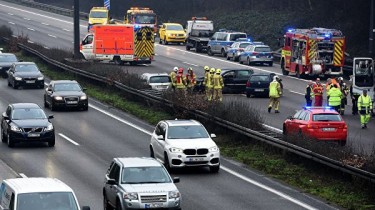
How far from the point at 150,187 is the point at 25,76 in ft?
106

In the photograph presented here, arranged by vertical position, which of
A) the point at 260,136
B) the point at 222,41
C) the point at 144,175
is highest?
the point at 144,175

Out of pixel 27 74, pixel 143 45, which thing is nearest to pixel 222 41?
pixel 143 45

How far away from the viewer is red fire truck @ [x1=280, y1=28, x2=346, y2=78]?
6103 centimetres

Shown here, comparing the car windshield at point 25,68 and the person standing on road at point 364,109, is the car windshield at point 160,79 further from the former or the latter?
the person standing on road at point 364,109

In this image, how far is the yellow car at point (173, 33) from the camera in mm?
87125

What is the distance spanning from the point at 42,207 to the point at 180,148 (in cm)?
1128

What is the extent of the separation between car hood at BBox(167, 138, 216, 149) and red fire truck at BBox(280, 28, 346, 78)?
30412 millimetres

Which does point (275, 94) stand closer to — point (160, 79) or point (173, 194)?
point (160, 79)

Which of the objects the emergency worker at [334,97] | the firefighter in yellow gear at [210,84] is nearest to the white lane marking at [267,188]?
the emergency worker at [334,97]

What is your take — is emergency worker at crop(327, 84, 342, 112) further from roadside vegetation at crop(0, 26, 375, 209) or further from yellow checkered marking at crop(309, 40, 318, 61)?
yellow checkered marking at crop(309, 40, 318, 61)

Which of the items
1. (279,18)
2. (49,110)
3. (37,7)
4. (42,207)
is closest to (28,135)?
(49,110)

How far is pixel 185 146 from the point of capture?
31078 millimetres

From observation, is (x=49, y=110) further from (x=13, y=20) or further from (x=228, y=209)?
(x=13, y=20)

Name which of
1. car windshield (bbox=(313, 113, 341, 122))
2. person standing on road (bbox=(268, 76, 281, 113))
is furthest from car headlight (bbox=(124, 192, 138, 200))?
person standing on road (bbox=(268, 76, 281, 113))
